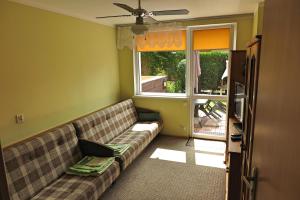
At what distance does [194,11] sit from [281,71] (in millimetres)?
3037

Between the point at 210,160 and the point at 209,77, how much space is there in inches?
63.8

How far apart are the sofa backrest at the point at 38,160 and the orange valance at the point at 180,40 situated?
8.00 ft

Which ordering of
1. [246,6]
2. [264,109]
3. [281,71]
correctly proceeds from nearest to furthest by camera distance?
[281,71]
[264,109]
[246,6]

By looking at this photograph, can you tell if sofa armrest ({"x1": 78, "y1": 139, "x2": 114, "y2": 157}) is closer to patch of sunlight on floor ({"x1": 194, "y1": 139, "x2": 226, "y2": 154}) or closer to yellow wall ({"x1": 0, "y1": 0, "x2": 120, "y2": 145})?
yellow wall ({"x1": 0, "y1": 0, "x2": 120, "y2": 145})

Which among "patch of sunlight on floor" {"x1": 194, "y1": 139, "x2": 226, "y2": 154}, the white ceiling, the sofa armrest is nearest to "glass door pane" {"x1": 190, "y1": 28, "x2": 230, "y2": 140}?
"patch of sunlight on floor" {"x1": 194, "y1": 139, "x2": 226, "y2": 154}

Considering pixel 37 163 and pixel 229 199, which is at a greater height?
pixel 37 163

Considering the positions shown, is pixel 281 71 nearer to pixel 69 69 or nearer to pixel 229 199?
pixel 229 199

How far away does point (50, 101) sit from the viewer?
3.04 m

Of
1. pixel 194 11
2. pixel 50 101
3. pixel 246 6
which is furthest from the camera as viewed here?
pixel 194 11

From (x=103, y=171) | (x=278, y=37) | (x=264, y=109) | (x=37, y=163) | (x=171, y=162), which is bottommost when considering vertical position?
(x=171, y=162)

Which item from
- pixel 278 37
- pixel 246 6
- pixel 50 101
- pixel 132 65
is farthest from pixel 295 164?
pixel 132 65

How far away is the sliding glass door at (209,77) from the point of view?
13.4 ft

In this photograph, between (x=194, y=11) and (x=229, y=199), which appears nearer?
(x=229, y=199)

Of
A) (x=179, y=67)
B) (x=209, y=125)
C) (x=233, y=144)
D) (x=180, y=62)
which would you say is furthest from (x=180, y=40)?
(x=233, y=144)
